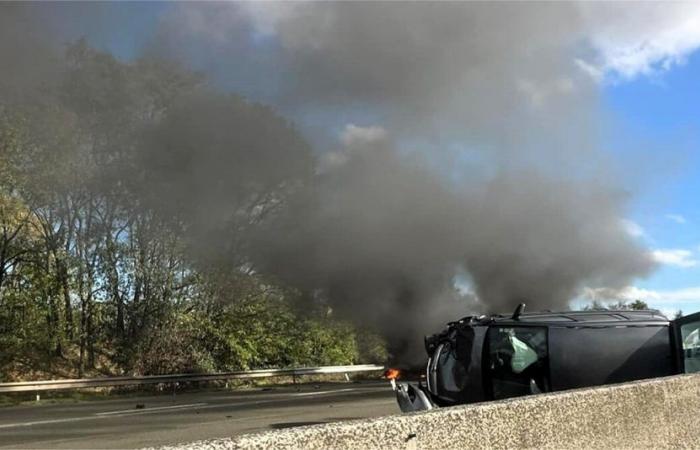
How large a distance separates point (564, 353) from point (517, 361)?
1.09ft

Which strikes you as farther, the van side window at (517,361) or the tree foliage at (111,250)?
the tree foliage at (111,250)

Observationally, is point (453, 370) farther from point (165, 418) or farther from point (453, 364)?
point (165, 418)

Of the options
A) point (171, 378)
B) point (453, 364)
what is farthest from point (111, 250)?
point (453, 364)

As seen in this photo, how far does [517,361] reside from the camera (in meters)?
4.92

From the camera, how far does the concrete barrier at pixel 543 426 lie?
2.00 meters

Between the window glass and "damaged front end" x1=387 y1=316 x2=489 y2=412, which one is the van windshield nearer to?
"damaged front end" x1=387 y1=316 x2=489 y2=412

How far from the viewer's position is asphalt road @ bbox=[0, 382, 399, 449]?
724 cm

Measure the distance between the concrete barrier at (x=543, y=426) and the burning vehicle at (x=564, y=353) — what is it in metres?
0.69

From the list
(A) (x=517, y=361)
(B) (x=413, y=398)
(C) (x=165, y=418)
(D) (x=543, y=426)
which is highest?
(A) (x=517, y=361)

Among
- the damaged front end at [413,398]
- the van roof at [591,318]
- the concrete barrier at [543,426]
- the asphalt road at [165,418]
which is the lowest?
the asphalt road at [165,418]

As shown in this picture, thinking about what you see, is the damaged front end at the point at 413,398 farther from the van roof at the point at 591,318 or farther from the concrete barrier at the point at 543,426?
the concrete barrier at the point at 543,426

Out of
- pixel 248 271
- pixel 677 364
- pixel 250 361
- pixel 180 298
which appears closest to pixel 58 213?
pixel 180 298

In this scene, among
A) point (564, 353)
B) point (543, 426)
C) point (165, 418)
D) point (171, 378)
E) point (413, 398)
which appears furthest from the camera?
point (171, 378)

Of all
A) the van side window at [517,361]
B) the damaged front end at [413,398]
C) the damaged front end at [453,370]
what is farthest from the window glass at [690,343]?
the damaged front end at [413,398]
